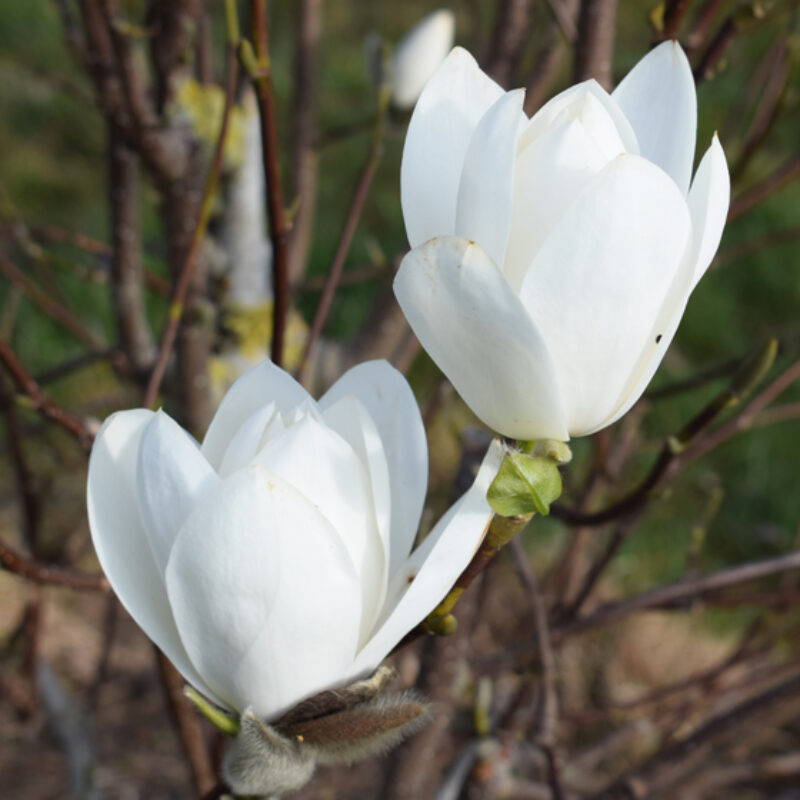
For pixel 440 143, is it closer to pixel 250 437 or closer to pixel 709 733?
pixel 250 437

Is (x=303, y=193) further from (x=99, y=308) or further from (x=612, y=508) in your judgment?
(x=99, y=308)

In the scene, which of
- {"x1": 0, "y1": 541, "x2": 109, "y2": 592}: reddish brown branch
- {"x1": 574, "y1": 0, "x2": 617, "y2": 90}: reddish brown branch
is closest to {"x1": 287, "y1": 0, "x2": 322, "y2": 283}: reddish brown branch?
{"x1": 574, "y1": 0, "x2": 617, "y2": 90}: reddish brown branch

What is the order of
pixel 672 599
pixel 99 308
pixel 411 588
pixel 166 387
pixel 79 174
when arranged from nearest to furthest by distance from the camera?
1. pixel 411 588
2. pixel 672 599
3. pixel 166 387
4. pixel 99 308
5. pixel 79 174

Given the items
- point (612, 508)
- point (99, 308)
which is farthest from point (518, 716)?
point (99, 308)

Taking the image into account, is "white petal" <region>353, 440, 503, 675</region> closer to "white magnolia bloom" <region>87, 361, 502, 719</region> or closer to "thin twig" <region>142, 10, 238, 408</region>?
"white magnolia bloom" <region>87, 361, 502, 719</region>

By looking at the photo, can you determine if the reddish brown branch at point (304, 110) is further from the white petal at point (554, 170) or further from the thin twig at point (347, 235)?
the white petal at point (554, 170)
